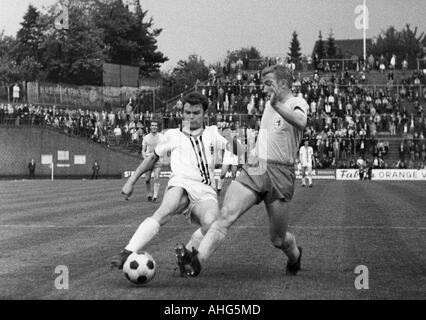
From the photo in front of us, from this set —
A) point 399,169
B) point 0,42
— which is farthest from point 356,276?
point 0,42

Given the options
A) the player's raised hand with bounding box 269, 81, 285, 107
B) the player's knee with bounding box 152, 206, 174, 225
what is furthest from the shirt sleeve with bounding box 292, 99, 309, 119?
the player's knee with bounding box 152, 206, 174, 225

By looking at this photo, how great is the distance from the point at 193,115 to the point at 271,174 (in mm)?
1346

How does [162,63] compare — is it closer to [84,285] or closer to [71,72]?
[71,72]

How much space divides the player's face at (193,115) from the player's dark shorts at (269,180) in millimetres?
998

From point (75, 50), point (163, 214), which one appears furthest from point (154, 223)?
point (75, 50)

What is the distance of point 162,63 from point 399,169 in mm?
58920

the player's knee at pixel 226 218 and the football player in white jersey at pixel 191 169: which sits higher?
the football player in white jersey at pixel 191 169

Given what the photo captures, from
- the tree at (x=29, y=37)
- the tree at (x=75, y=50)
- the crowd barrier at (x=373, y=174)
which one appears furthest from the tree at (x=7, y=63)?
the crowd barrier at (x=373, y=174)

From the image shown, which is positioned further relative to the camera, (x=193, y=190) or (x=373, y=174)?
(x=373, y=174)

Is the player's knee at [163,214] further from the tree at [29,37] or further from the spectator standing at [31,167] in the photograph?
the tree at [29,37]

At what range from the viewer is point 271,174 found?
9.96 m

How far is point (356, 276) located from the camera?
1026cm

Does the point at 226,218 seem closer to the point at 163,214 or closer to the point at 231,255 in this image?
the point at 163,214

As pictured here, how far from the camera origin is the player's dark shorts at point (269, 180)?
993 centimetres
